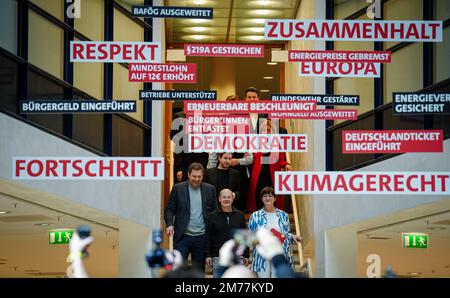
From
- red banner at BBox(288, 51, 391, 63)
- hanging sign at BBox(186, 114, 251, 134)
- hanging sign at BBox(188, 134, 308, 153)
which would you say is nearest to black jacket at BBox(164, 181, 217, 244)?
hanging sign at BBox(188, 134, 308, 153)

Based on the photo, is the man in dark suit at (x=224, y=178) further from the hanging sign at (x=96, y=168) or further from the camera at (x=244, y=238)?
the camera at (x=244, y=238)

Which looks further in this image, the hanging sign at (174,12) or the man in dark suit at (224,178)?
the man in dark suit at (224,178)

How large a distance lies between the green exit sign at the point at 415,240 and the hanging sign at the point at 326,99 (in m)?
3.71

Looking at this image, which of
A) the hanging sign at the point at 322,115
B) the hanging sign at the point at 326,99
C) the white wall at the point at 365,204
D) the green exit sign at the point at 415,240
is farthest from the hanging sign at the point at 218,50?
the green exit sign at the point at 415,240

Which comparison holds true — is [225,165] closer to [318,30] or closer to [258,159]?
[258,159]

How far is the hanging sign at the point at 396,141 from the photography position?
10.3 m

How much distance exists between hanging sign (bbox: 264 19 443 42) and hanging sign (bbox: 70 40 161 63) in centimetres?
123

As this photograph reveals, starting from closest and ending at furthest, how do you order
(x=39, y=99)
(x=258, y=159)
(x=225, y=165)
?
(x=39, y=99) → (x=225, y=165) → (x=258, y=159)

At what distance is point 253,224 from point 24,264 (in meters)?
8.30

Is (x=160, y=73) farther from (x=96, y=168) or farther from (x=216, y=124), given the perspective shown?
(x=96, y=168)

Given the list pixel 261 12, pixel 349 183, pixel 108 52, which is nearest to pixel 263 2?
pixel 261 12

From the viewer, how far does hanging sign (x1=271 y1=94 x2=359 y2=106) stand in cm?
1079

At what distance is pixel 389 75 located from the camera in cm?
1174
